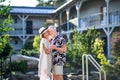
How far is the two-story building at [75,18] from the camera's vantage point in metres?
24.5

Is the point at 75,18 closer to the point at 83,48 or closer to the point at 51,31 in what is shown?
the point at 83,48

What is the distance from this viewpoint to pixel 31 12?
41.8 meters

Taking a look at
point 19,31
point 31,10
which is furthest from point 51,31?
point 31,10

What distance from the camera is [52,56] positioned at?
647cm

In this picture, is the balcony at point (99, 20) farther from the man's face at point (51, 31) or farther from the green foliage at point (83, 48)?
the man's face at point (51, 31)

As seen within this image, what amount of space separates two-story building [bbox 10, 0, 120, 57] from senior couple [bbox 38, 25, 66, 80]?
17480 mm

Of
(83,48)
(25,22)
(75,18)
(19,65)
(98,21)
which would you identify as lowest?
(19,65)

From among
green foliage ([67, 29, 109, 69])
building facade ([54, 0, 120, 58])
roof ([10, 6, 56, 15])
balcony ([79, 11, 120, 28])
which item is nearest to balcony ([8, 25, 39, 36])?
roof ([10, 6, 56, 15])

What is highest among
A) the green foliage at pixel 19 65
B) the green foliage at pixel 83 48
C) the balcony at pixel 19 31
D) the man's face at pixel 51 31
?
the balcony at pixel 19 31

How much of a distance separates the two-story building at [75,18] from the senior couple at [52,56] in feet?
57.3

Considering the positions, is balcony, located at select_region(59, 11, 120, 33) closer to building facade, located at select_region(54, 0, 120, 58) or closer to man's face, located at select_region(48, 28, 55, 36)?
building facade, located at select_region(54, 0, 120, 58)

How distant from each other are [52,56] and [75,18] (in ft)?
86.0

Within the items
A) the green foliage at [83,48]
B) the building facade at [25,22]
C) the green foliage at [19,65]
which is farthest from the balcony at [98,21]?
the building facade at [25,22]

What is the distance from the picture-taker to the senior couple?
6.36 metres
